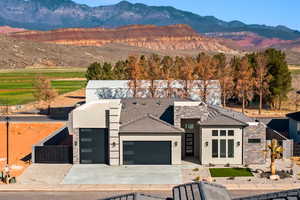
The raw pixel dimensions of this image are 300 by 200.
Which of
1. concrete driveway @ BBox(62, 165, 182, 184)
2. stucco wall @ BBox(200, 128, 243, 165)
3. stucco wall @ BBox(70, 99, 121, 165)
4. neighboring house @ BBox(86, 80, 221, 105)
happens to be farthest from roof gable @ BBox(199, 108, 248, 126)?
neighboring house @ BBox(86, 80, 221, 105)

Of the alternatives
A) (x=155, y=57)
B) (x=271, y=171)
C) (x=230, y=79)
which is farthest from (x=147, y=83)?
(x=271, y=171)

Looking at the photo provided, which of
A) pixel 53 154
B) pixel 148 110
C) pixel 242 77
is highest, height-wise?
pixel 242 77

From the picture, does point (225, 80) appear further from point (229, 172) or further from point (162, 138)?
point (229, 172)

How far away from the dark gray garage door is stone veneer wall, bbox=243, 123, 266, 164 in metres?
10.9

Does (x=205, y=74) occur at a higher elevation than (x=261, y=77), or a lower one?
higher

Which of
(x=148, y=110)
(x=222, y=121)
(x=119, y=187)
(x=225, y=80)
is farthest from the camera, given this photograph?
(x=225, y=80)

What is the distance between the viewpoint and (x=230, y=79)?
235 ft

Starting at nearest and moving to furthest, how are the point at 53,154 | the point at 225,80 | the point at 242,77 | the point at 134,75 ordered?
the point at 53,154 → the point at 242,77 → the point at 134,75 → the point at 225,80

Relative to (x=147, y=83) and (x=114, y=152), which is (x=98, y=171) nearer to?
(x=114, y=152)

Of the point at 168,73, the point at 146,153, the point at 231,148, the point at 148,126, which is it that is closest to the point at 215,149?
the point at 231,148

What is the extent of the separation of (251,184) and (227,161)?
18.2ft

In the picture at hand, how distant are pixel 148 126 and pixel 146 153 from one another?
6.96 ft

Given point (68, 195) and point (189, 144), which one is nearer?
point (68, 195)

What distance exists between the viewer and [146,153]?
37.0 m
